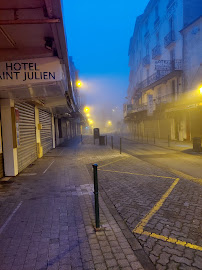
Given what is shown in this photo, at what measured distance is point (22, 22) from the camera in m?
3.87

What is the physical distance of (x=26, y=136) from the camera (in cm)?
1017

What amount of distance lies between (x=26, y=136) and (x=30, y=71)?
5.41 metres

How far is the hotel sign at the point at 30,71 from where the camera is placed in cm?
550

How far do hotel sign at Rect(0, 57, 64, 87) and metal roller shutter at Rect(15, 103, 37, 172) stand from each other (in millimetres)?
3487

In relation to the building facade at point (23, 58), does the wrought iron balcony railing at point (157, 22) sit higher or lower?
higher

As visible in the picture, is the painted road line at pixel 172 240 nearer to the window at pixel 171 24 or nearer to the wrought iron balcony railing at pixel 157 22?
the window at pixel 171 24

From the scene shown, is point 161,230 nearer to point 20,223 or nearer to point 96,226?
point 96,226

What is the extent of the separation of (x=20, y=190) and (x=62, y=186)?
1400 millimetres

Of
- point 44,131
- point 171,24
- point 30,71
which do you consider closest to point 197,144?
point 44,131

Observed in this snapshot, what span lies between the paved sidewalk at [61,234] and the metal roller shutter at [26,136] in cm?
351

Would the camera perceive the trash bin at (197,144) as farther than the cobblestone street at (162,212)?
Yes

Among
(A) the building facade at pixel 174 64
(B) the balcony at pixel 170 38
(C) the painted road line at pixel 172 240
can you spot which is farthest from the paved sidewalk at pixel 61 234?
(B) the balcony at pixel 170 38

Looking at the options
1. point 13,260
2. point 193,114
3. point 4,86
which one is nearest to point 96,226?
point 13,260

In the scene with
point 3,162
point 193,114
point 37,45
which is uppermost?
point 37,45
